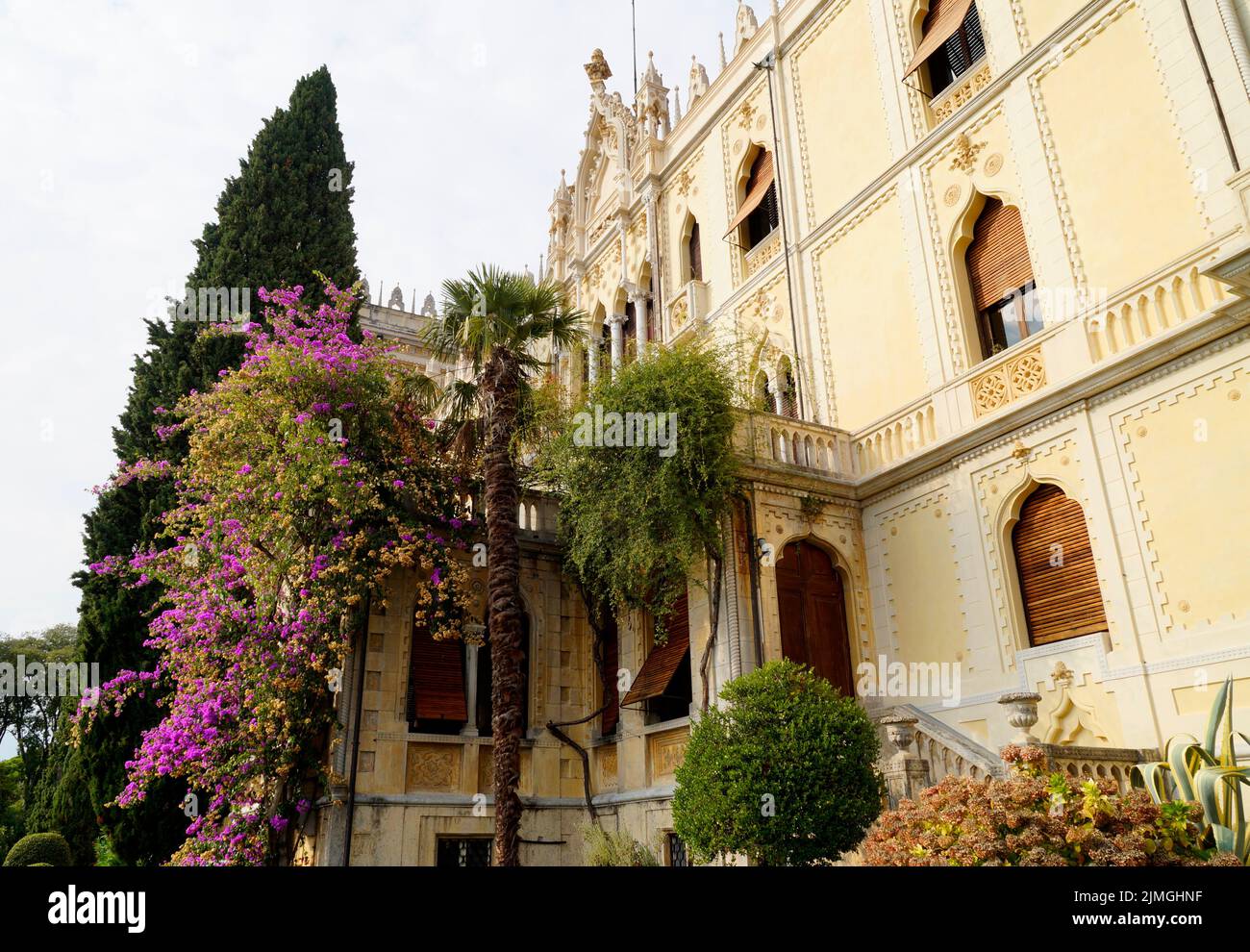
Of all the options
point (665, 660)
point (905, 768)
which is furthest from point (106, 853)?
point (905, 768)

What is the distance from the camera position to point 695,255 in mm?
21344

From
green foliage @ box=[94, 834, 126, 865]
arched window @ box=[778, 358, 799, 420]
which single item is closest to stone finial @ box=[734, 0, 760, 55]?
arched window @ box=[778, 358, 799, 420]

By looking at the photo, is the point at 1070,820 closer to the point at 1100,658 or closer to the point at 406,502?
the point at 1100,658

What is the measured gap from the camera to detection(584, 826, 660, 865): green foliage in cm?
1140

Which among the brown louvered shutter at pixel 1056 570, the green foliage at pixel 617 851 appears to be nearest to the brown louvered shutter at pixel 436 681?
the green foliage at pixel 617 851

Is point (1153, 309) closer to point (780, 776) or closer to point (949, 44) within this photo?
point (949, 44)

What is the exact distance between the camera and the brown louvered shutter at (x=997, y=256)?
1332 centimetres

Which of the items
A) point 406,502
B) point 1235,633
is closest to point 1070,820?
point 1235,633

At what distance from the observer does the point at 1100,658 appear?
34.8 ft

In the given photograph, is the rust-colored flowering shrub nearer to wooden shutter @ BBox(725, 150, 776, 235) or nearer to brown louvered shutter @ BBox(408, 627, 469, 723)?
brown louvered shutter @ BBox(408, 627, 469, 723)

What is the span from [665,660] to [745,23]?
14.4 m

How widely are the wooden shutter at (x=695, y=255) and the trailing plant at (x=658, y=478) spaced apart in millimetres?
7872

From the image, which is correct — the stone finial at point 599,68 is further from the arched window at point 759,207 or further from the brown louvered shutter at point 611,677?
the brown louvered shutter at point 611,677
